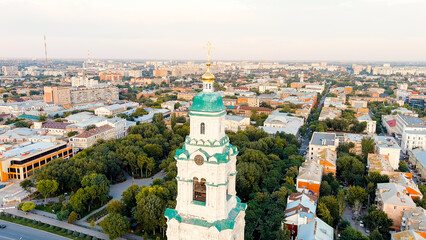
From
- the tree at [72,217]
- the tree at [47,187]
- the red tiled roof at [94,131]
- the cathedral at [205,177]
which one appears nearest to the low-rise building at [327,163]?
the cathedral at [205,177]

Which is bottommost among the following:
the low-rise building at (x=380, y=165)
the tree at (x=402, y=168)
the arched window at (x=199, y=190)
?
the tree at (x=402, y=168)

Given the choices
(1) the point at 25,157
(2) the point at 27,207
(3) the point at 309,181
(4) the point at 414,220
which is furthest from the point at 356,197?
(1) the point at 25,157

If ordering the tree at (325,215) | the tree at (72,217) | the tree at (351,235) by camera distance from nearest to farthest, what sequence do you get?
the tree at (351,235), the tree at (325,215), the tree at (72,217)

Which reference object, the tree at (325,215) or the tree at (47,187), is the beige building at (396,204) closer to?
the tree at (325,215)

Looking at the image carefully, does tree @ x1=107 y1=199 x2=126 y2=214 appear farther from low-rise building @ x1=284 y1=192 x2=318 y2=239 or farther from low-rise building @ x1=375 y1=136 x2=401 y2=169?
low-rise building @ x1=375 y1=136 x2=401 y2=169

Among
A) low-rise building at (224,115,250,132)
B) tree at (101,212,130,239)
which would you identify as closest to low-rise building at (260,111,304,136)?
low-rise building at (224,115,250,132)
